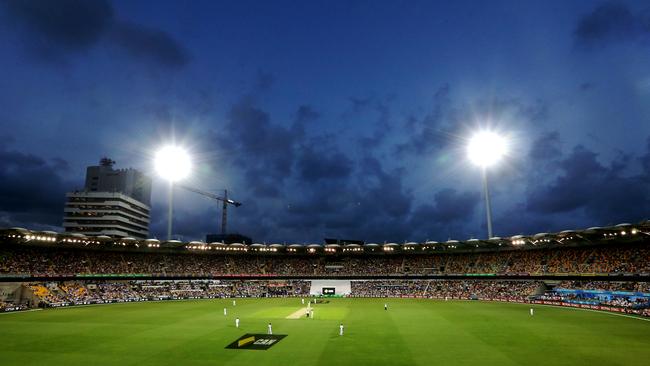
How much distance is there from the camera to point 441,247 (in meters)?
93.2

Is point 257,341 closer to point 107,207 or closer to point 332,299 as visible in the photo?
point 332,299

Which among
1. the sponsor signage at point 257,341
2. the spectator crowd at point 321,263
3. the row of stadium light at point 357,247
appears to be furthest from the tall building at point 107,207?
the sponsor signage at point 257,341

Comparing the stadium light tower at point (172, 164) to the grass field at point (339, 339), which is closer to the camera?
the grass field at point (339, 339)

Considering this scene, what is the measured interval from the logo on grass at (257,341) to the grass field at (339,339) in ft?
2.70

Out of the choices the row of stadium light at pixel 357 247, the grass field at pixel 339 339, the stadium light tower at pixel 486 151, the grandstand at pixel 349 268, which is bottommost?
the grass field at pixel 339 339

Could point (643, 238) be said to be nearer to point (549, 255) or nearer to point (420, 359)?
point (549, 255)

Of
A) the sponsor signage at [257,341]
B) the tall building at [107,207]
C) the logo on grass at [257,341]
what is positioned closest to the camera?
the sponsor signage at [257,341]

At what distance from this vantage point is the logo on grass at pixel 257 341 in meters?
30.4

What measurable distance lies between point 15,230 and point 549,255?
96504 millimetres

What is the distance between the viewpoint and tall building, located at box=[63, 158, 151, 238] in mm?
134750

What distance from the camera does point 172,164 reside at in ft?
240

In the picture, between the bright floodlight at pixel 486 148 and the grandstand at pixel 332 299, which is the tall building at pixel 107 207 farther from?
the bright floodlight at pixel 486 148

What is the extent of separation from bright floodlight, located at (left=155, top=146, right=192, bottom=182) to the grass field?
2986 cm

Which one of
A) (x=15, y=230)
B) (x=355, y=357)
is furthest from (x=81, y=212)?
(x=355, y=357)
